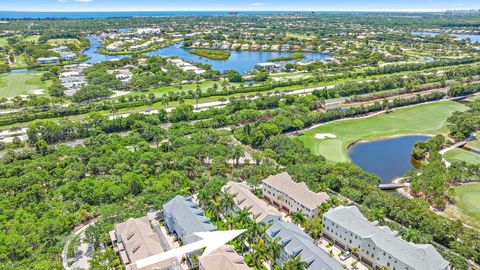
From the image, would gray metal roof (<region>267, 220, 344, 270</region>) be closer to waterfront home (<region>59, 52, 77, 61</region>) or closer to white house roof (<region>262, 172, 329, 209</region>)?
white house roof (<region>262, 172, 329, 209</region>)

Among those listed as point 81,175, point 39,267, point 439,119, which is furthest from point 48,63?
point 439,119

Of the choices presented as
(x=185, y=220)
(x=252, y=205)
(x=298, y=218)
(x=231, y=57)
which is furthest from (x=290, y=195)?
(x=231, y=57)

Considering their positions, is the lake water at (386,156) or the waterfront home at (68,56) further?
the waterfront home at (68,56)

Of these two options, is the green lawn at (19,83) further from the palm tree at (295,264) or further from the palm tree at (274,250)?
the palm tree at (295,264)

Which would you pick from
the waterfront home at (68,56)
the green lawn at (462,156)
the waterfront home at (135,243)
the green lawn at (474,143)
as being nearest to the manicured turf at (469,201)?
the green lawn at (462,156)

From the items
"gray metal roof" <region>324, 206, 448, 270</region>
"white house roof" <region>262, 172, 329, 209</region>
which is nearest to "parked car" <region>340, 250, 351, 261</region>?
"gray metal roof" <region>324, 206, 448, 270</region>
